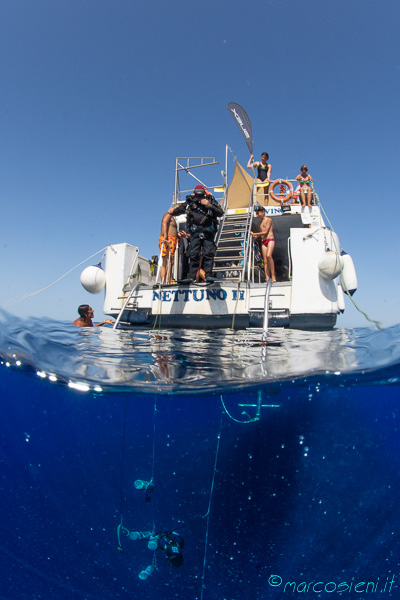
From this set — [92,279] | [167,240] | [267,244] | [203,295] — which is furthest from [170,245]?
[267,244]

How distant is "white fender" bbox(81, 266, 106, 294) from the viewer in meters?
7.85

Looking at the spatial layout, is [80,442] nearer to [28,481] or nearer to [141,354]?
[28,481]

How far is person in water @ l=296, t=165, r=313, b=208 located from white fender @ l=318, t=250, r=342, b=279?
2.81m

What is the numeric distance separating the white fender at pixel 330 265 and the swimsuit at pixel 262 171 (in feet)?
19.0

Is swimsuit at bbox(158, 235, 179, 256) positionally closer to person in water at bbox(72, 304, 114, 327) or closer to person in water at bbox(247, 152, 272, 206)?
person in water at bbox(72, 304, 114, 327)

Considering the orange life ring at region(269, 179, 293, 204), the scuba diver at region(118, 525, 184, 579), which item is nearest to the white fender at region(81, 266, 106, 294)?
the scuba diver at region(118, 525, 184, 579)

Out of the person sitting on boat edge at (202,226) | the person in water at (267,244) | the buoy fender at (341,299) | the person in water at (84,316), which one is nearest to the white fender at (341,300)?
the buoy fender at (341,299)

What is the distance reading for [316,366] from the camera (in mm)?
4195

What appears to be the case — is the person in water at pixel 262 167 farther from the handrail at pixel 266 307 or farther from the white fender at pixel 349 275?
the handrail at pixel 266 307

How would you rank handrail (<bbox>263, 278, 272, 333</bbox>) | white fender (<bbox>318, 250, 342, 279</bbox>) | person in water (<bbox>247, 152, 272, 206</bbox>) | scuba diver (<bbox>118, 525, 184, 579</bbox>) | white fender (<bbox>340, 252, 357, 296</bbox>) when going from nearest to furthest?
scuba diver (<bbox>118, 525, 184, 579</bbox>), handrail (<bbox>263, 278, 272, 333</bbox>), white fender (<bbox>318, 250, 342, 279</bbox>), white fender (<bbox>340, 252, 357, 296</bbox>), person in water (<bbox>247, 152, 272, 206</bbox>)

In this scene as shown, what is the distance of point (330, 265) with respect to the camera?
658cm

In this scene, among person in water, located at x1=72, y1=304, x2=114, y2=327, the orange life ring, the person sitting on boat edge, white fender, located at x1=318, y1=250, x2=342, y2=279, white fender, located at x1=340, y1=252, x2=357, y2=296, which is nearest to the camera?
white fender, located at x1=318, y1=250, x2=342, y2=279

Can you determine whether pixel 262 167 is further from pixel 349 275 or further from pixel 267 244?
pixel 349 275

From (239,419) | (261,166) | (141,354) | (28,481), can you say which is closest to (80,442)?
(28,481)
